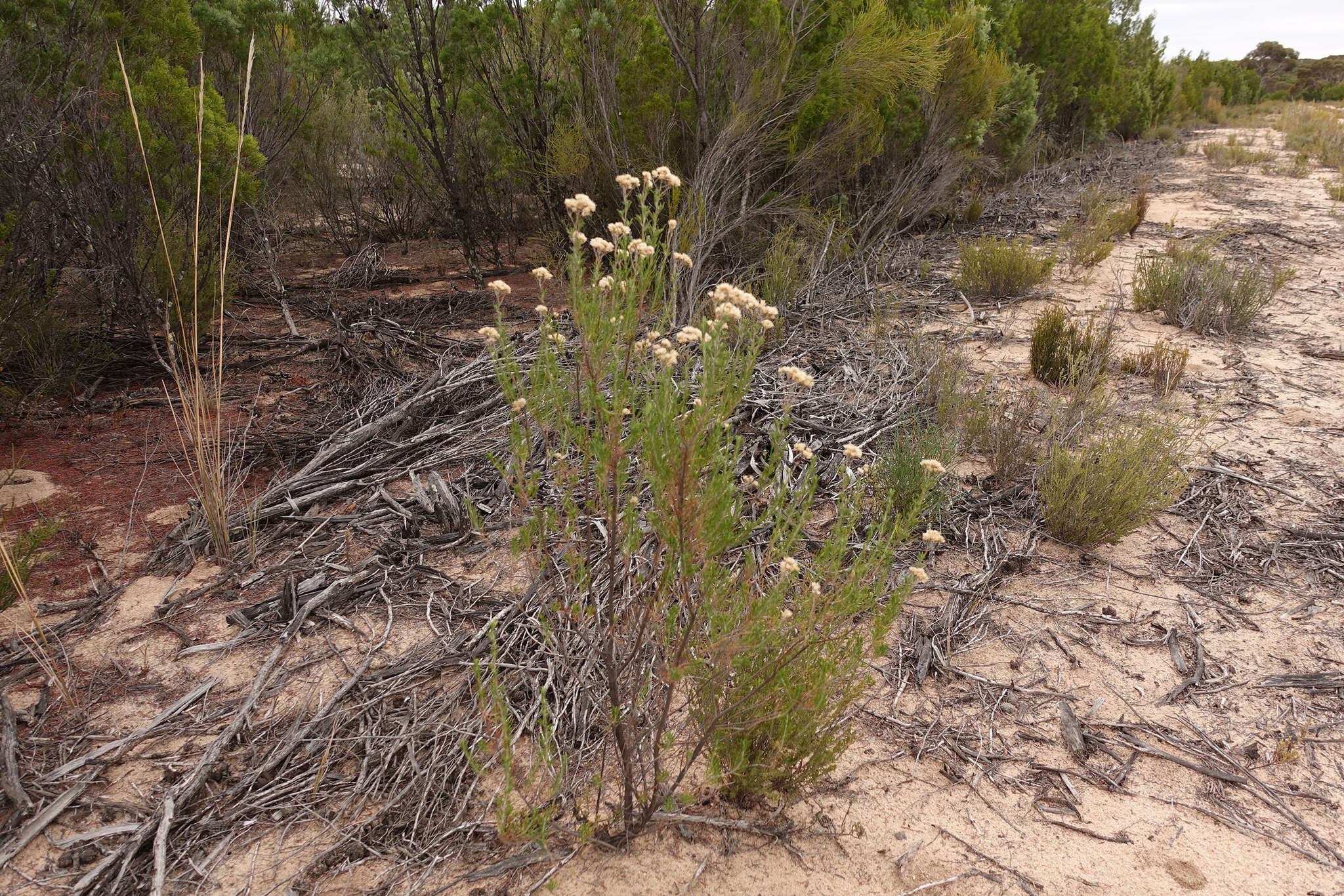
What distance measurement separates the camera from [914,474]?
2.90 m

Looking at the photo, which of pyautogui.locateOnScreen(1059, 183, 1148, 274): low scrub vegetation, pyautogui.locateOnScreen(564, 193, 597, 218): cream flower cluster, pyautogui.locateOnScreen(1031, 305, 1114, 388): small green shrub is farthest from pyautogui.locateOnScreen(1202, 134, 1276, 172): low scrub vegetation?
pyautogui.locateOnScreen(564, 193, 597, 218): cream flower cluster

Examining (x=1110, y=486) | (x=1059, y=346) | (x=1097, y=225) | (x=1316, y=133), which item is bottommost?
(x=1110, y=486)

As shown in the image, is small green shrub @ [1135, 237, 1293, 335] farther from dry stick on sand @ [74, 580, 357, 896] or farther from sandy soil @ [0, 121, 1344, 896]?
dry stick on sand @ [74, 580, 357, 896]

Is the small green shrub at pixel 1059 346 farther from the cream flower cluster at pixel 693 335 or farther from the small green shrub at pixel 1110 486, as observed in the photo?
the cream flower cluster at pixel 693 335

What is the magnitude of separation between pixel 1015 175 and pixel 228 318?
9333 millimetres

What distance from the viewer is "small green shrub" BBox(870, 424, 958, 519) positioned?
9.53ft

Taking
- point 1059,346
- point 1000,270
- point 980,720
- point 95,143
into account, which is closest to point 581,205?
point 980,720

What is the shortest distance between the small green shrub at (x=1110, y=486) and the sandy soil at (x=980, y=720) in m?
0.13

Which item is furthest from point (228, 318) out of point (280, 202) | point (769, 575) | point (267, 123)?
point (769, 575)

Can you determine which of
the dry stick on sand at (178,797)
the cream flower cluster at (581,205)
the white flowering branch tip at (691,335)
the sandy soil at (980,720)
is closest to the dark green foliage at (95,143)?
the sandy soil at (980,720)

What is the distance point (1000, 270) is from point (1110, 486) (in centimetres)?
327

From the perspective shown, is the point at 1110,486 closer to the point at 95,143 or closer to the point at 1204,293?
the point at 1204,293

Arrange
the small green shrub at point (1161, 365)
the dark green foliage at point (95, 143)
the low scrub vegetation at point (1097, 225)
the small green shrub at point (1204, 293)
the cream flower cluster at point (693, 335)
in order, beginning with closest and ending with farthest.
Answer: the cream flower cluster at point (693, 335)
the dark green foliage at point (95, 143)
the small green shrub at point (1161, 365)
the small green shrub at point (1204, 293)
the low scrub vegetation at point (1097, 225)

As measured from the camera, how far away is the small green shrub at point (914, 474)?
9.53 ft
